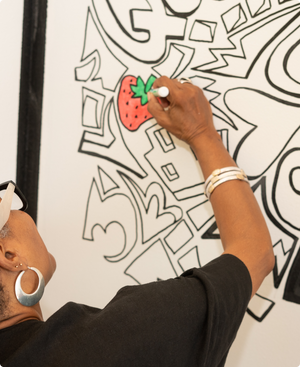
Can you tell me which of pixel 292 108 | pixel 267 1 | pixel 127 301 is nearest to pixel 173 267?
pixel 127 301

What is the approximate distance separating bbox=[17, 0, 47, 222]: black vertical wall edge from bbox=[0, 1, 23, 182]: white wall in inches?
0.6

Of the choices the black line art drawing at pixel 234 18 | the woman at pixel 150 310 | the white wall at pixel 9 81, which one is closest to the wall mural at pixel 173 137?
the black line art drawing at pixel 234 18

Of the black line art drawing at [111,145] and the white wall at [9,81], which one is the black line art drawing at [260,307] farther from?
the white wall at [9,81]

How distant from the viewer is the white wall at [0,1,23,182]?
1.06 m

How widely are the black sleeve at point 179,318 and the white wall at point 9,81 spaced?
0.82 meters

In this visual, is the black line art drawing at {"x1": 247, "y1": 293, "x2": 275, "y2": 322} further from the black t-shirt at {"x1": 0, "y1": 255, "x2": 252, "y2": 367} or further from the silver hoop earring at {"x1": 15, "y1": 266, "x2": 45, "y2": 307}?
the silver hoop earring at {"x1": 15, "y1": 266, "x2": 45, "y2": 307}

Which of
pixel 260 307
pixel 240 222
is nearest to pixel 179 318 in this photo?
pixel 240 222

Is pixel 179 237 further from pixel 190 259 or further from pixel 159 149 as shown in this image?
pixel 159 149

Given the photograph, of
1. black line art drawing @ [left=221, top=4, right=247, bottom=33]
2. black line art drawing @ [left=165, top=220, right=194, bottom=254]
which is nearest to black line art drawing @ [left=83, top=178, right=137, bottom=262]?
black line art drawing @ [left=165, top=220, right=194, bottom=254]

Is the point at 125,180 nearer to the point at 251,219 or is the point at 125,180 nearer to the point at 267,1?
the point at 251,219

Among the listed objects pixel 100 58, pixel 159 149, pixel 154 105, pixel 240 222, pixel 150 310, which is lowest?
pixel 150 310

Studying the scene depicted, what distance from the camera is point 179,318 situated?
52cm

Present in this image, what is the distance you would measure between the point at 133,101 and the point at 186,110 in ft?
0.76

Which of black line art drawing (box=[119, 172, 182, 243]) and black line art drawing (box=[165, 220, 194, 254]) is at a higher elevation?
black line art drawing (box=[119, 172, 182, 243])
